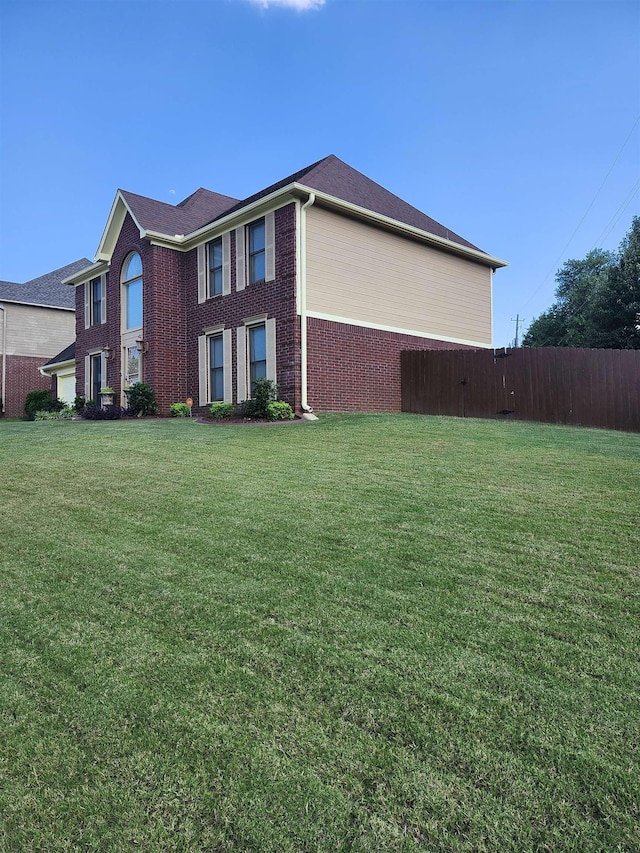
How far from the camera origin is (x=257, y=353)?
46.5 feet

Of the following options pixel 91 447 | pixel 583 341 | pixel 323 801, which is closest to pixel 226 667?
pixel 323 801

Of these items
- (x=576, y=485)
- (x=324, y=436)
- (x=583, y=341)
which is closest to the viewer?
(x=576, y=485)

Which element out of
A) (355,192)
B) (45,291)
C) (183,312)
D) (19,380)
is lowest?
(19,380)

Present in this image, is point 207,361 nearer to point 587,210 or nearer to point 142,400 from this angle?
point 142,400

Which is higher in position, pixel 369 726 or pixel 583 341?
pixel 583 341

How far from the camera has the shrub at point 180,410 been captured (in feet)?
50.3

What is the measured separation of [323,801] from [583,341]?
2830 centimetres

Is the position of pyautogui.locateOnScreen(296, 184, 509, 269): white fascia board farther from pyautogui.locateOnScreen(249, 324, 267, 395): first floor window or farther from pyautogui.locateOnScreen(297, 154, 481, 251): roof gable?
pyautogui.locateOnScreen(249, 324, 267, 395): first floor window

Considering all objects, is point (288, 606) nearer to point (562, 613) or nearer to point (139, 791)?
point (139, 791)

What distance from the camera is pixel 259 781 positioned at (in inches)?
80.3

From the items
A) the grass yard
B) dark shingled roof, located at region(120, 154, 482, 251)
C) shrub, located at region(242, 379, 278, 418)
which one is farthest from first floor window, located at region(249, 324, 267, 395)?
the grass yard

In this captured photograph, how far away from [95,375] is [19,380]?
1084 centimetres

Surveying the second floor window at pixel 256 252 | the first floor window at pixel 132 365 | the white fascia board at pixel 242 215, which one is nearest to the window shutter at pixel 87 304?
the first floor window at pixel 132 365

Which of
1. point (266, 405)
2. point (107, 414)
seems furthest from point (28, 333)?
point (266, 405)
